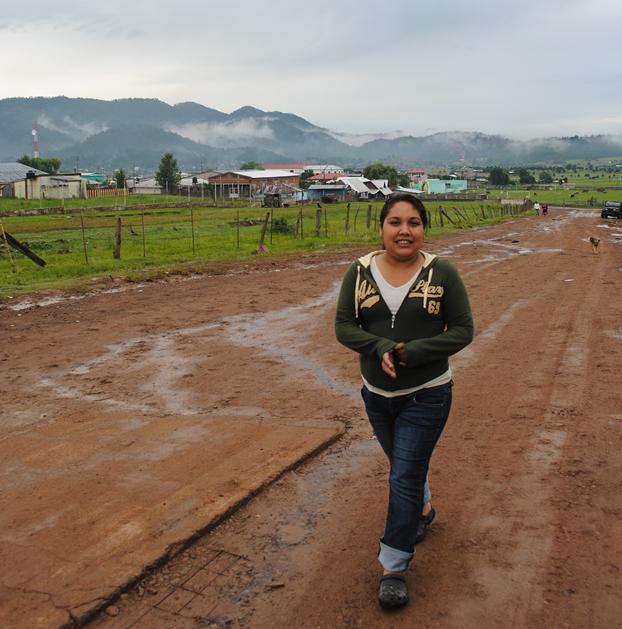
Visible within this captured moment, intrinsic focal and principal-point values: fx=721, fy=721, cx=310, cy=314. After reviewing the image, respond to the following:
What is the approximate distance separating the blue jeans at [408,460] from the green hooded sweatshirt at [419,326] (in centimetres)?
10

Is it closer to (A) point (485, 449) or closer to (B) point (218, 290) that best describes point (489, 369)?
(A) point (485, 449)

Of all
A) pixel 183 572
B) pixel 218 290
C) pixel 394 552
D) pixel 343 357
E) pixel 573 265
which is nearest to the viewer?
pixel 394 552

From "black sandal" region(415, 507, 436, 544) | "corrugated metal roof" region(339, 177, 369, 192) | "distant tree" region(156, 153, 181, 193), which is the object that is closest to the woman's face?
"black sandal" region(415, 507, 436, 544)

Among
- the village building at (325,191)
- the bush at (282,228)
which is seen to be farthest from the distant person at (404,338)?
the village building at (325,191)

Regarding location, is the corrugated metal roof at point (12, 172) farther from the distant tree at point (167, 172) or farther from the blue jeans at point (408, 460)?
the blue jeans at point (408, 460)

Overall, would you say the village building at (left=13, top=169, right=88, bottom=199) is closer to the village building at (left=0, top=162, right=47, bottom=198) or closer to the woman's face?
the village building at (left=0, top=162, right=47, bottom=198)

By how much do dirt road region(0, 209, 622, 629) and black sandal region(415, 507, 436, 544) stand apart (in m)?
0.07

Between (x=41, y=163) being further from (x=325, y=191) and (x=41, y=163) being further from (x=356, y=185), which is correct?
(x=356, y=185)

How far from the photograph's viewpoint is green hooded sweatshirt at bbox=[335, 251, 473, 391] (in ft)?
11.1

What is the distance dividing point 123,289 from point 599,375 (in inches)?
388

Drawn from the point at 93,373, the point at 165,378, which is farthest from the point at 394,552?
the point at 93,373

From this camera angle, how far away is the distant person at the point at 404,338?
343cm

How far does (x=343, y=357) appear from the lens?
8.84 metres

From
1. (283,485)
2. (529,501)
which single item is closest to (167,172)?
(283,485)
